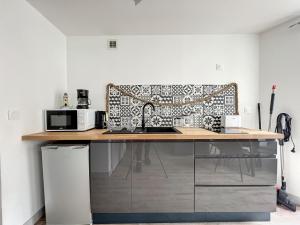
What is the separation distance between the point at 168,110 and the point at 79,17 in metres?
1.57

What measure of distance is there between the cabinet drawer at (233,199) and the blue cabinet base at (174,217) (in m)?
0.15

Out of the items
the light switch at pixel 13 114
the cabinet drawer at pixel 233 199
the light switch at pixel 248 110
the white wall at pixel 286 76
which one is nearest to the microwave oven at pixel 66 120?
the light switch at pixel 13 114

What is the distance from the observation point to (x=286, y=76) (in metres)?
2.45

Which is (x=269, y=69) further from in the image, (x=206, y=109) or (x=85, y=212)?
(x=85, y=212)

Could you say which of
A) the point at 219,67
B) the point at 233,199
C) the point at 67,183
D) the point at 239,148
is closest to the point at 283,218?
the point at 233,199

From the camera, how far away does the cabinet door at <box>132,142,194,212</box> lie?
2.00 m

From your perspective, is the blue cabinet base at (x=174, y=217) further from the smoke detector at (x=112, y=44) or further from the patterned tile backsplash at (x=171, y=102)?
the smoke detector at (x=112, y=44)

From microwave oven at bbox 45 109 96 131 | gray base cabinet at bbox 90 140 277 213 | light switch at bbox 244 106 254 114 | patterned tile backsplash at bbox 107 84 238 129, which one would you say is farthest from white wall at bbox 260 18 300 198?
microwave oven at bbox 45 109 96 131

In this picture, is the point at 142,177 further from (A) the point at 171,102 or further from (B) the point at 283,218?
(B) the point at 283,218

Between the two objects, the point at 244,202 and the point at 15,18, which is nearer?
the point at 15,18

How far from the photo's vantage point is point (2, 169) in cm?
160

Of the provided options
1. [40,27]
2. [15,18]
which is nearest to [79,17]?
[40,27]

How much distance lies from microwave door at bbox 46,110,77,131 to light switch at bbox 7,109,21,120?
43 centimetres

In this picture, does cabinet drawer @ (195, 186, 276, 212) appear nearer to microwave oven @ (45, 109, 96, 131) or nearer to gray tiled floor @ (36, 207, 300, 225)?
gray tiled floor @ (36, 207, 300, 225)
